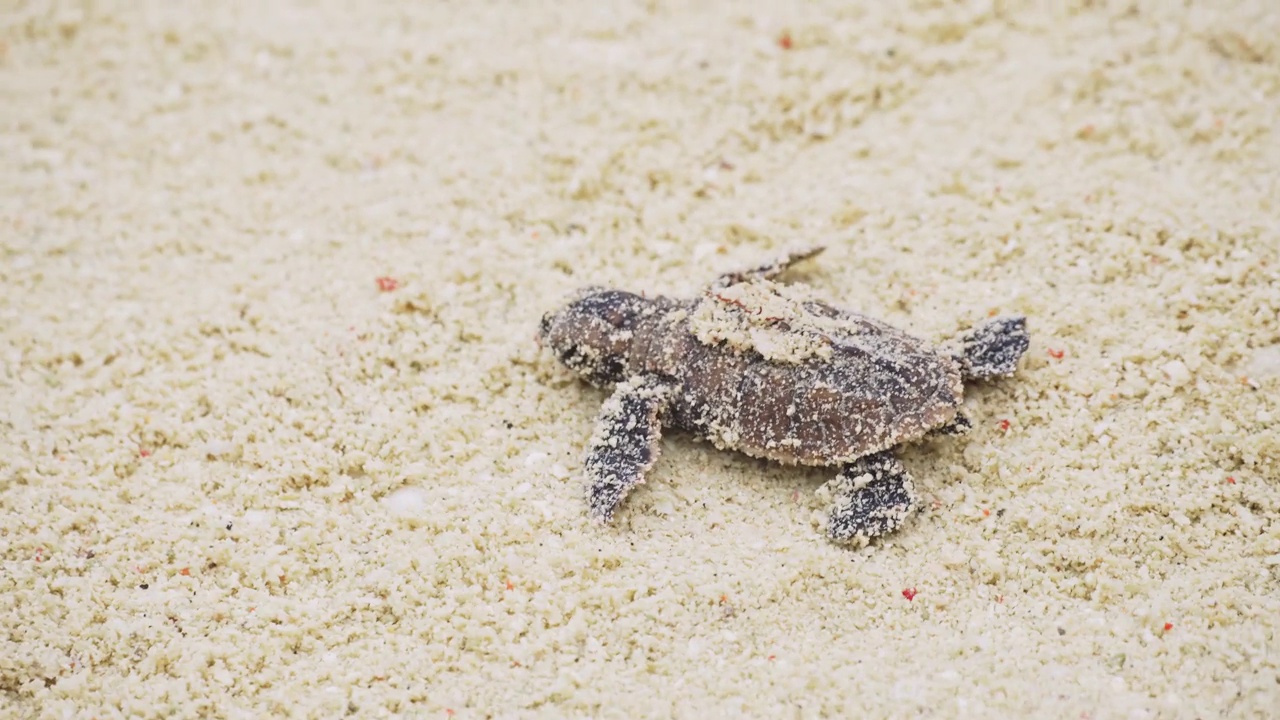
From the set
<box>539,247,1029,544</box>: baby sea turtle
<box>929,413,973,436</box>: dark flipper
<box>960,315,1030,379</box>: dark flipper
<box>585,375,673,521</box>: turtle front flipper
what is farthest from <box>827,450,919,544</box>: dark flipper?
<box>585,375,673,521</box>: turtle front flipper

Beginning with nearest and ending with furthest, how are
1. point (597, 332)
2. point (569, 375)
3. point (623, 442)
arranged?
1. point (623, 442)
2. point (597, 332)
3. point (569, 375)

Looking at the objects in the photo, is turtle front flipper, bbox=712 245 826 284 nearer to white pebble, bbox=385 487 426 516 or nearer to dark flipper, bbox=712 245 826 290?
dark flipper, bbox=712 245 826 290

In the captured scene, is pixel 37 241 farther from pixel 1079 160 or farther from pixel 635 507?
pixel 1079 160

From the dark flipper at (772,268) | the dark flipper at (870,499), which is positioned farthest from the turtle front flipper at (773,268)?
the dark flipper at (870,499)

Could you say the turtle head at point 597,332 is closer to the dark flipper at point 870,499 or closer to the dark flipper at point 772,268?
the dark flipper at point 772,268

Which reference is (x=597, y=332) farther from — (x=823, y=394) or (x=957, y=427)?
(x=957, y=427)

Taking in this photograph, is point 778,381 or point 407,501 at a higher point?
point 778,381

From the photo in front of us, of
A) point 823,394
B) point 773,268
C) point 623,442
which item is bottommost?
point 623,442

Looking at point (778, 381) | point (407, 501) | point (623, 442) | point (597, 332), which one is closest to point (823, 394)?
point (778, 381)

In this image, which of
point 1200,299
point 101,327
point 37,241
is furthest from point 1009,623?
point 37,241
